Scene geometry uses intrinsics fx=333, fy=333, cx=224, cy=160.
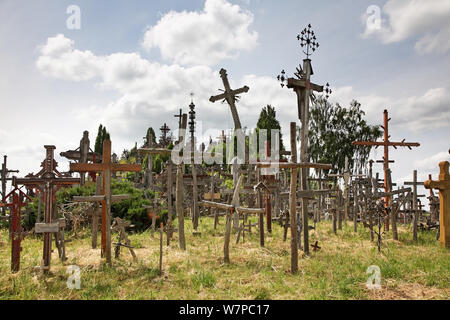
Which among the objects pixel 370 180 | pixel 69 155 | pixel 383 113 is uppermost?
pixel 383 113

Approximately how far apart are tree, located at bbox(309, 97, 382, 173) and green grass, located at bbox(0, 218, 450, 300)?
2363 cm

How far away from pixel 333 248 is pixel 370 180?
17.2 feet

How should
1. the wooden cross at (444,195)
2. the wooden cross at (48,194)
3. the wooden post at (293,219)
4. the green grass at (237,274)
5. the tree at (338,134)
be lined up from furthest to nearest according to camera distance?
the tree at (338,134) < the wooden cross at (444,195) < the wooden post at (293,219) < the wooden cross at (48,194) < the green grass at (237,274)

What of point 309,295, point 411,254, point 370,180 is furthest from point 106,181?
point 370,180

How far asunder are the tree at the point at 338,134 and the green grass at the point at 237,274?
23.6 meters

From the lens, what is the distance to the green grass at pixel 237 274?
22.3 ft

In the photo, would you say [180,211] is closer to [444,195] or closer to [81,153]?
[81,153]

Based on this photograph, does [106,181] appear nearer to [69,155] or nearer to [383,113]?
[69,155]

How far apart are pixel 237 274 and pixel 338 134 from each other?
29.8 metres

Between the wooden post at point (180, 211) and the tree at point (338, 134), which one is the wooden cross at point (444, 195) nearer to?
the wooden post at point (180, 211)

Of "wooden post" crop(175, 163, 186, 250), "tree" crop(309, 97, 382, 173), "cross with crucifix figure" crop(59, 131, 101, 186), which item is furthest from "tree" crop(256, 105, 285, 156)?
"wooden post" crop(175, 163, 186, 250)

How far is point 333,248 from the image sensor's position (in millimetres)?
11516

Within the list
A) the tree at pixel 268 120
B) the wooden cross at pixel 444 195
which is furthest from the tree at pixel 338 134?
the wooden cross at pixel 444 195

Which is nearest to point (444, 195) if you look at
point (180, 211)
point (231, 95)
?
point (231, 95)
